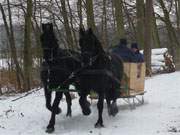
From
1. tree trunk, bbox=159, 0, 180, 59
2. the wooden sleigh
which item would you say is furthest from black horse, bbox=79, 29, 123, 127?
tree trunk, bbox=159, 0, 180, 59

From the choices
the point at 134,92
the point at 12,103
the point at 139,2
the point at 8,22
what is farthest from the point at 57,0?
the point at 134,92

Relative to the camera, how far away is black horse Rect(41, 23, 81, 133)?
414 inches

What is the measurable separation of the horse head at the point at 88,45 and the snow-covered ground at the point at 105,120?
1.36m

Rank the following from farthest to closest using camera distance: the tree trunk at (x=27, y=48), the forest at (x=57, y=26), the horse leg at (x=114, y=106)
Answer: the tree trunk at (x=27, y=48)
the forest at (x=57, y=26)
the horse leg at (x=114, y=106)

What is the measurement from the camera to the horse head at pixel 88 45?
418 inches

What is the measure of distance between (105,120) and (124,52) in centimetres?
258

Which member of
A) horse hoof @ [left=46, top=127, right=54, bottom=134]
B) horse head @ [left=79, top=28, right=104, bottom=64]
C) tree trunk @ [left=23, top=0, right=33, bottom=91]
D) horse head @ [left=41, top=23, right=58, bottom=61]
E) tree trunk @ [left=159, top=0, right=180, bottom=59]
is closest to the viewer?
horse hoof @ [left=46, top=127, right=54, bottom=134]

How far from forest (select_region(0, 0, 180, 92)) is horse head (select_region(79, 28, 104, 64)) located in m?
12.3

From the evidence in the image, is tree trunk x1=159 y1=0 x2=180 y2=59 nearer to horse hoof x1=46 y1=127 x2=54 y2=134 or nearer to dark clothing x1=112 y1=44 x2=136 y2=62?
dark clothing x1=112 y1=44 x2=136 y2=62

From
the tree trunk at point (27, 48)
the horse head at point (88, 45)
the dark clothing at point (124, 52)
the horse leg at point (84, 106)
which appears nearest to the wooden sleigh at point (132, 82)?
the dark clothing at point (124, 52)

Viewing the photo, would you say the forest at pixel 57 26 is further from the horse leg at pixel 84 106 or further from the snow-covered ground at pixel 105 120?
the horse leg at pixel 84 106

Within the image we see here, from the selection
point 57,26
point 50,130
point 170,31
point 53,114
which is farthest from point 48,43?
point 170,31

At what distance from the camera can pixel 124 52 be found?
44.9 feet

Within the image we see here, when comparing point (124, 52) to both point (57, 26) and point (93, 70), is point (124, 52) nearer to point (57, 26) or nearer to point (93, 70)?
point (93, 70)
